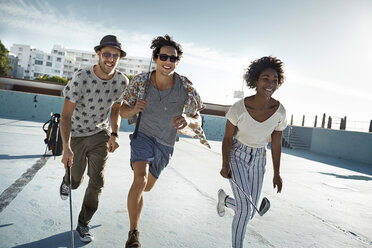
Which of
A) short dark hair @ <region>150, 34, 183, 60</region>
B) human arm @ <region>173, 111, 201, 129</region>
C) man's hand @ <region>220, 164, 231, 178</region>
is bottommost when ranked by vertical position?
man's hand @ <region>220, 164, 231, 178</region>

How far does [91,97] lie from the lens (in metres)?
3.04

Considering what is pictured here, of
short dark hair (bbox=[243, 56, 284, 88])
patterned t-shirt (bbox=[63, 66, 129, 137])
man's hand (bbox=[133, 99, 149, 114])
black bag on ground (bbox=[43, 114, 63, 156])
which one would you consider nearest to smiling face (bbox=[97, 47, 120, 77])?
patterned t-shirt (bbox=[63, 66, 129, 137])

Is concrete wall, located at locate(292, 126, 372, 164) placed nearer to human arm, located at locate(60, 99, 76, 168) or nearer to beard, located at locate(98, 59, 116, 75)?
beard, located at locate(98, 59, 116, 75)

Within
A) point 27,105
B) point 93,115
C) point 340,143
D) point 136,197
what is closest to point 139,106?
point 93,115

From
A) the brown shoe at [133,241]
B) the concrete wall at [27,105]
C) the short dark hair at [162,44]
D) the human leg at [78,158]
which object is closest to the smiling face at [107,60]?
the short dark hair at [162,44]

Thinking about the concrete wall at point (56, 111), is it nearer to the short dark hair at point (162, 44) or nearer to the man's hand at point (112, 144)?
the man's hand at point (112, 144)

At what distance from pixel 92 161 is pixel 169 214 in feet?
4.31

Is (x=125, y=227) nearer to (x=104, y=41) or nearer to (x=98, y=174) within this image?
(x=98, y=174)

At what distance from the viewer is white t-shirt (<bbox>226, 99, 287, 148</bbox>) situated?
9.41 ft

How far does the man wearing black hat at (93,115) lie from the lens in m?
2.89

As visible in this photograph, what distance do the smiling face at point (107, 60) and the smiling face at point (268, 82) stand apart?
1.58 meters

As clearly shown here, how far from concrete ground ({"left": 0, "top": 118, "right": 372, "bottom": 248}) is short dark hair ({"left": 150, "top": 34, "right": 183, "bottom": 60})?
1983 mm

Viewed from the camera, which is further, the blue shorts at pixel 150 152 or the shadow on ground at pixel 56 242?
the blue shorts at pixel 150 152

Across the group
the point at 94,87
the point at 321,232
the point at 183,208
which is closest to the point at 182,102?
the point at 94,87
